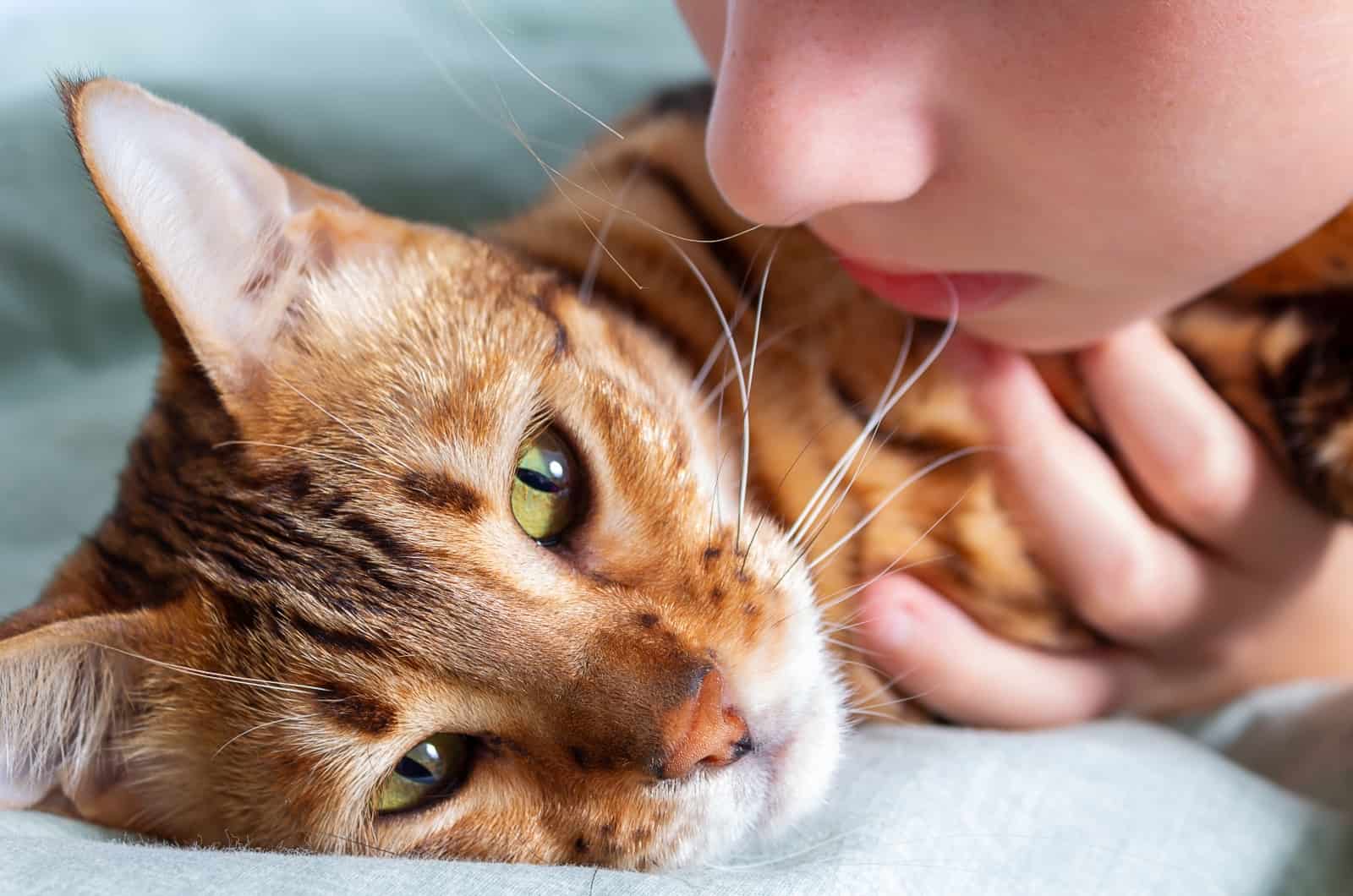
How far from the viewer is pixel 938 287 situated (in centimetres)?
92

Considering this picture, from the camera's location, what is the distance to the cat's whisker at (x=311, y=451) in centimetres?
81

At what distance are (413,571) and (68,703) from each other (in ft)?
1.15

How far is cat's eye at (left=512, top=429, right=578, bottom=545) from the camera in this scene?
0.85 m

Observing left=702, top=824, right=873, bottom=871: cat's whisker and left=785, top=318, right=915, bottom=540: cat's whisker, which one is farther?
left=785, top=318, right=915, bottom=540: cat's whisker

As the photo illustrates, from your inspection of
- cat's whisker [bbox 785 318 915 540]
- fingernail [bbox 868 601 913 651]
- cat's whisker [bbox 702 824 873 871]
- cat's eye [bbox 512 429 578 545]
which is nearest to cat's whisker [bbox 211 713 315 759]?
cat's eye [bbox 512 429 578 545]

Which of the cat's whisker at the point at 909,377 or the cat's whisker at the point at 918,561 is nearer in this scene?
the cat's whisker at the point at 909,377

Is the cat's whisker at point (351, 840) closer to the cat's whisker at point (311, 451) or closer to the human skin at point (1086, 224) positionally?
the cat's whisker at point (311, 451)

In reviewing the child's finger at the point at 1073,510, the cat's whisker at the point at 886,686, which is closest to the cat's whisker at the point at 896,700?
the cat's whisker at the point at 886,686

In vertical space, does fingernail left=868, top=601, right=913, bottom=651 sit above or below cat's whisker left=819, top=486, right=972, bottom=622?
below

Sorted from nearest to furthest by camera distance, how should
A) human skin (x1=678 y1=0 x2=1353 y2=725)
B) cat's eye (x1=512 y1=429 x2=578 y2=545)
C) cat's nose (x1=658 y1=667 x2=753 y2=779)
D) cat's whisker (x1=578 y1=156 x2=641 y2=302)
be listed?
human skin (x1=678 y1=0 x2=1353 y2=725)
cat's nose (x1=658 y1=667 x2=753 y2=779)
cat's eye (x1=512 y1=429 x2=578 y2=545)
cat's whisker (x1=578 y1=156 x2=641 y2=302)

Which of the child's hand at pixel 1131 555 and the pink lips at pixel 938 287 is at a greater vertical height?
the pink lips at pixel 938 287

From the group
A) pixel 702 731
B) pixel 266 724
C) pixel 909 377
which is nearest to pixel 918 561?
pixel 909 377

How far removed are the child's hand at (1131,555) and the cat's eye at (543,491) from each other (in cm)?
36

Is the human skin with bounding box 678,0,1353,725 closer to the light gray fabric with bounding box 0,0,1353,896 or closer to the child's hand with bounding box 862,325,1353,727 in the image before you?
the child's hand with bounding box 862,325,1353,727
